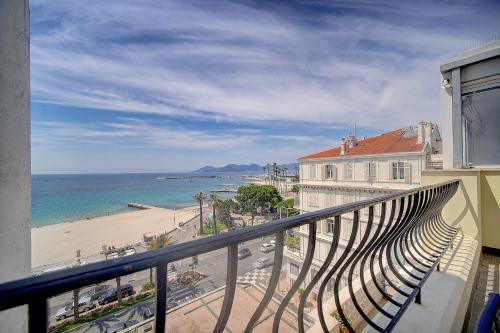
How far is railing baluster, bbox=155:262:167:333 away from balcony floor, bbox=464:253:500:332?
317 cm

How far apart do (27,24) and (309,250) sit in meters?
1.57

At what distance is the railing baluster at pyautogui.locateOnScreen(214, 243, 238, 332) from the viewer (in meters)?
0.79

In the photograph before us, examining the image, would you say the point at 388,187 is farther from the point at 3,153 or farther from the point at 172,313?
the point at 3,153

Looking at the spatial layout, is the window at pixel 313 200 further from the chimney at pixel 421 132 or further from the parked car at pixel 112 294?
the parked car at pixel 112 294

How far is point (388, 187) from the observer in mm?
17266

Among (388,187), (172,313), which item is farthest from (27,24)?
(388,187)

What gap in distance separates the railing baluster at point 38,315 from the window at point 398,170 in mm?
19596

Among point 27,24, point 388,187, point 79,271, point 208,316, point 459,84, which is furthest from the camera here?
point 388,187

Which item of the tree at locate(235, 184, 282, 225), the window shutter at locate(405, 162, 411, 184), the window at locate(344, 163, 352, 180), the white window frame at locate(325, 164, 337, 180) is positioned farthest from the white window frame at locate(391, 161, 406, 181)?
the tree at locate(235, 184, 282, 225)

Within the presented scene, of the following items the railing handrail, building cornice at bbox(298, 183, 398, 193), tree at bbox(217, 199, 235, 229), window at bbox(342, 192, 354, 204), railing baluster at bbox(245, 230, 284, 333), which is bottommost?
tree at bbox(217, 199, 235, 229)

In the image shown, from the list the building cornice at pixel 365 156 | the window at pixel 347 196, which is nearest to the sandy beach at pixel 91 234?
the building cornice at pixel 365 156

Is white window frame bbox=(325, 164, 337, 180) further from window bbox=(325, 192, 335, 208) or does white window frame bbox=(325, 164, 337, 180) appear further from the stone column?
the stone column

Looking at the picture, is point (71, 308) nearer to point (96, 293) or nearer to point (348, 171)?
point (96, 293)

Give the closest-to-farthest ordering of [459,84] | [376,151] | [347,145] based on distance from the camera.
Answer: [459,84] < [376,151] < [347,145]
